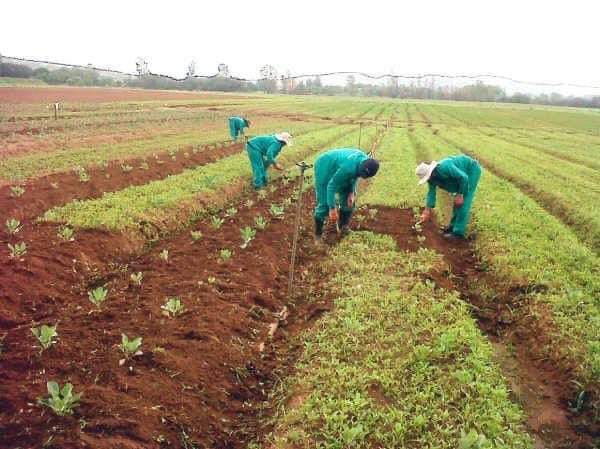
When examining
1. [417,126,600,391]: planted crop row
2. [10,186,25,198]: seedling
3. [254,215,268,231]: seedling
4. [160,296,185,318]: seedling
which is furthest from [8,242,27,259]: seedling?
[417,126,600,391]: planted crop row

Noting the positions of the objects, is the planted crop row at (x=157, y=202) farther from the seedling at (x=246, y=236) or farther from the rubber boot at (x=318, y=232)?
the rubber boot at (x=318, y=232)

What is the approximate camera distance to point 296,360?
554 cm

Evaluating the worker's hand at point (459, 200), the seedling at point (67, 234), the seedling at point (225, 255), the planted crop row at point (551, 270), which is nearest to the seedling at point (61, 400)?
the seedling at point (225, 255)

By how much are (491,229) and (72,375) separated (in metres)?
8.54

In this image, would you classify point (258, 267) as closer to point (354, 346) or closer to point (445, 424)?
point (354, 346)

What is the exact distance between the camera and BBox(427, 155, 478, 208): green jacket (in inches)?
350

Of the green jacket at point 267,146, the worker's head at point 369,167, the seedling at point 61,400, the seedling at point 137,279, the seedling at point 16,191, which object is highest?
the worker's head at point 369,167

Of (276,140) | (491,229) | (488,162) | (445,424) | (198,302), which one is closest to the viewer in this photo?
(445,424)

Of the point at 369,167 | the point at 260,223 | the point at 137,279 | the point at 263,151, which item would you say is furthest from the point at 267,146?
the point at 137,279

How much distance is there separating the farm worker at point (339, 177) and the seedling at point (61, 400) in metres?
5.17

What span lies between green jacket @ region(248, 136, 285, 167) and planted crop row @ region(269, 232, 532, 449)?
19.9 feet

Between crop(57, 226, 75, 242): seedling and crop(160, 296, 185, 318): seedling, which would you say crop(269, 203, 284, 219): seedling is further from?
crop(160, 296, 185, 318): seedling

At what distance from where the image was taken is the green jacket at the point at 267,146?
12297mm

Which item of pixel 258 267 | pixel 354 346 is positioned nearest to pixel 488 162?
pixel 258 267
